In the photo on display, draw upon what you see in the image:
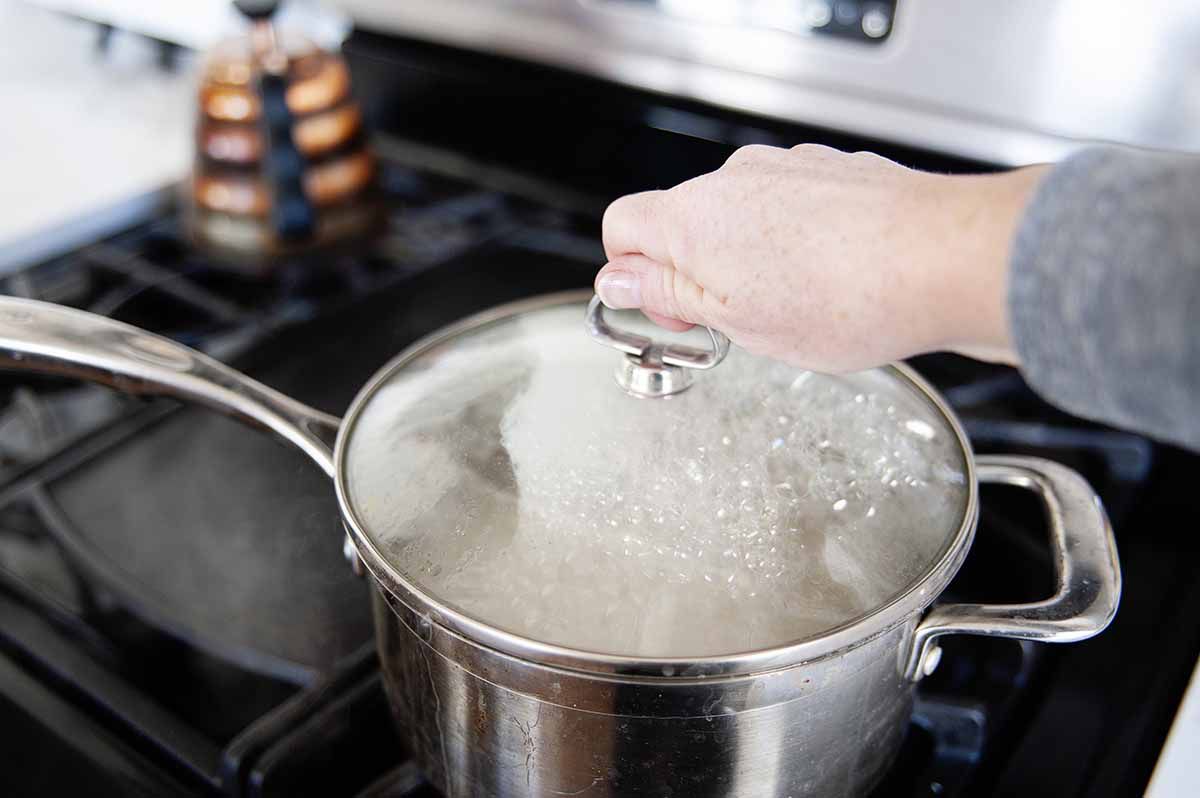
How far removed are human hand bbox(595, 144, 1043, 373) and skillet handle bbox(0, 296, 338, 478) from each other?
0.14m

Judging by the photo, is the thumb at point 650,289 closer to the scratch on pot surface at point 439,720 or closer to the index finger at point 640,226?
the index finger at point 640,226

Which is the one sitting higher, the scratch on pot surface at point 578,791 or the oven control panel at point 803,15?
the oven control panel at point 803,15

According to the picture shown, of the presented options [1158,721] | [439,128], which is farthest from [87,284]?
[1158,721]

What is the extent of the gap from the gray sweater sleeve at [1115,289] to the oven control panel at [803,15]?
37 cm

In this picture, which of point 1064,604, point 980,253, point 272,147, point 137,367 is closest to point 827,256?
point 980,253

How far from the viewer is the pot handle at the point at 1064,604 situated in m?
0.36

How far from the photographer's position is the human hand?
0.99 ft

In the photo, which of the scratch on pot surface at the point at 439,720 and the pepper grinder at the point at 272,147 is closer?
the scratch on pot surface at the point at 439,720

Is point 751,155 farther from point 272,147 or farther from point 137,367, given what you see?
point 272,147

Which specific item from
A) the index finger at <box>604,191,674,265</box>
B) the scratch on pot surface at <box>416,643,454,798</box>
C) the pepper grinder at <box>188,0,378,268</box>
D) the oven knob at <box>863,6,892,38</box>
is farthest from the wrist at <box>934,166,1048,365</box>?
the pepper grinder at <box>188,0,378,268</box>

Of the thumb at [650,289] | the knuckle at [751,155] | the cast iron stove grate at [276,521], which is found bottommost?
the cast iron stove grate at [276,521]

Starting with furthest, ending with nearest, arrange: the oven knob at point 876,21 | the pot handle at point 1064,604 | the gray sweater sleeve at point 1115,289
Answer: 1. the oven knob at point 876,21
2. the pot handle at point 1064,604
3. the gray sweater sleeve at point 1115,289

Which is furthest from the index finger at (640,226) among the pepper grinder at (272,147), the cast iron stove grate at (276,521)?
the pepper grinder at (272,147)

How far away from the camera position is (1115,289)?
260 mm
